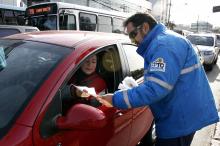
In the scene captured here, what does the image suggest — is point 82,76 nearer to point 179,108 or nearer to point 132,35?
point 132,35

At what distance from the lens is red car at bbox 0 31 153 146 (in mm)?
2148

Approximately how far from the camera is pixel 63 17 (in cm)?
1270

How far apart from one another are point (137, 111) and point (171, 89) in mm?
1113

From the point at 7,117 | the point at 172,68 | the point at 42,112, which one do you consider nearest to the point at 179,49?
the point at 172,68

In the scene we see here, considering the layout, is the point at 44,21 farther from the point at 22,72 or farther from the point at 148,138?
the point at 22,72

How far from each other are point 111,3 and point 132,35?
3406 cm

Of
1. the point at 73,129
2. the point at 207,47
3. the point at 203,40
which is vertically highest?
the point at 73,129

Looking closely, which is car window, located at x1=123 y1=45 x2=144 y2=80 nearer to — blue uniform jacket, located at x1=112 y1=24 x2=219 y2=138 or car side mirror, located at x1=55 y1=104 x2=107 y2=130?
blue uniform jacket, located at x1=112 y1=24 x2=219 y2=138

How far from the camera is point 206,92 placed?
2840 mm

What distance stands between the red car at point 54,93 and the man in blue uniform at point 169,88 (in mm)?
334

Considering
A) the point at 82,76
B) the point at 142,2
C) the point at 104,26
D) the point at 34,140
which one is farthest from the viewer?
the point at 142,2

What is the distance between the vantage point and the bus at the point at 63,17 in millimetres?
12617

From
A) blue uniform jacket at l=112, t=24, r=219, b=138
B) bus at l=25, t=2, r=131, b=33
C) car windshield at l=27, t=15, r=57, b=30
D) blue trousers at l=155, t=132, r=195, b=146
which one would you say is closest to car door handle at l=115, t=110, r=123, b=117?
blue uniform jacket at l=112, t=24, r=219, b=138

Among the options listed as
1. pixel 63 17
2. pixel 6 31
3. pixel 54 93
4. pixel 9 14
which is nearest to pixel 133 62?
pixel 54 93
